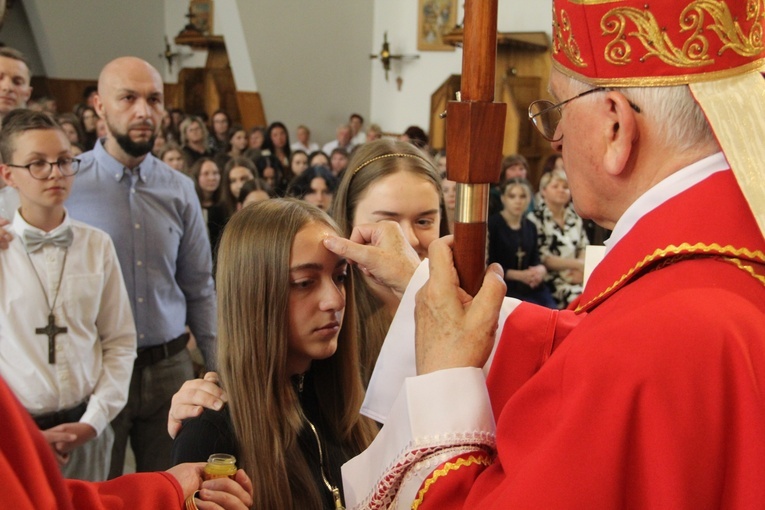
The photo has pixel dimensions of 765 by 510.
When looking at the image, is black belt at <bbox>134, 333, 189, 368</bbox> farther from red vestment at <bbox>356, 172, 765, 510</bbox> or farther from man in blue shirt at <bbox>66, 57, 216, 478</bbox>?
red vestment at <bbox>356, 172, 765, 510</bbox>

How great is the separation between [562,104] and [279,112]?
12.6 m

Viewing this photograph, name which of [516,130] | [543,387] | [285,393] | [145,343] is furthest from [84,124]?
[543,387]

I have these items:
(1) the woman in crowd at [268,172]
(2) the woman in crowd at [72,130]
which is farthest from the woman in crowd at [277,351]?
(1) the woman in crowd at [268,172]

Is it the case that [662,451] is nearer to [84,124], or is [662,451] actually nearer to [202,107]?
[84,124]

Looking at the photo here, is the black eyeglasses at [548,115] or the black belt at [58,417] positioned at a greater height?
the black eyeglasses at [548,115]

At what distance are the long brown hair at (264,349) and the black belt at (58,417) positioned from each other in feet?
4.24

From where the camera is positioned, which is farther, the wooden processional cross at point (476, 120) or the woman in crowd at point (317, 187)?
the woman in crowd at point (317, 187)

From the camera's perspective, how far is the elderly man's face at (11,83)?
3918 millimetres

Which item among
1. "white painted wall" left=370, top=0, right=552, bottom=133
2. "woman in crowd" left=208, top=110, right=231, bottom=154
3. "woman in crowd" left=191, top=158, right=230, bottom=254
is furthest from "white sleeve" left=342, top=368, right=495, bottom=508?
"white painted wall" left=370, top=0, right=552, bottom=133

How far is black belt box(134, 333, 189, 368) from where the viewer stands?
11.1 feet

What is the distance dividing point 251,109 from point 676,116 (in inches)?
493

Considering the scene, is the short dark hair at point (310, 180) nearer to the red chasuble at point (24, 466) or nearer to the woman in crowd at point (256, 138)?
the woman in crowd at point (256, 138)

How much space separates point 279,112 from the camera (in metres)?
13.6

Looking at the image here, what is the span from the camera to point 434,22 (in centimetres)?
1310
